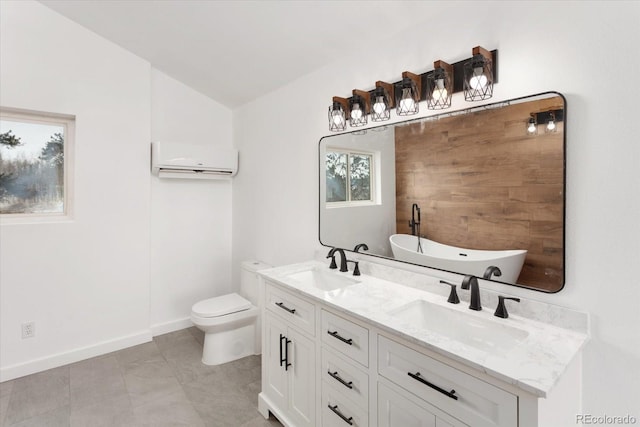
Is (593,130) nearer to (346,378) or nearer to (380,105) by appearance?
(380,105)

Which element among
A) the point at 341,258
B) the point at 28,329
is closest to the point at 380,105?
the point at 341,258

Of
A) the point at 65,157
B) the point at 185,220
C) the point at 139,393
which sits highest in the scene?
the point at 65,157

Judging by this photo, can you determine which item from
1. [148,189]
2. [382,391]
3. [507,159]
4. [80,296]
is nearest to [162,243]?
[148,189]

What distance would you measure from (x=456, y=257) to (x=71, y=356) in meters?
3.04

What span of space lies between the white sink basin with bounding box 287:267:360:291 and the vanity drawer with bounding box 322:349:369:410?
1.69 feet

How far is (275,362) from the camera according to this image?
6.49 ft

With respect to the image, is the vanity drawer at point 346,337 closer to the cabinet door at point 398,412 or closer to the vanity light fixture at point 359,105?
the cabinet door at point 398,412

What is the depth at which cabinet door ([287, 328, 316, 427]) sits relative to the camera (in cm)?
169

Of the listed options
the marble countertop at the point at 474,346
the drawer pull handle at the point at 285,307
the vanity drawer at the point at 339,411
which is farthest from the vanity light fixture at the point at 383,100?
the vanity drawer at the point at 339,411

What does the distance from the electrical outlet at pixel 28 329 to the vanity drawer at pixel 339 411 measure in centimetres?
241

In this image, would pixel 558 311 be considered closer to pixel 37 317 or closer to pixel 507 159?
pixel 507 159

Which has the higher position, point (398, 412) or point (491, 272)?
point (491, 272)

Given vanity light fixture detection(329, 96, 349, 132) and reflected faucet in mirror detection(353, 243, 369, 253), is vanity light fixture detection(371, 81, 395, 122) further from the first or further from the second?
reflected faucet in mirror detection(353, 243, 369, 253)

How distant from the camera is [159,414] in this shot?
81.0 inches
